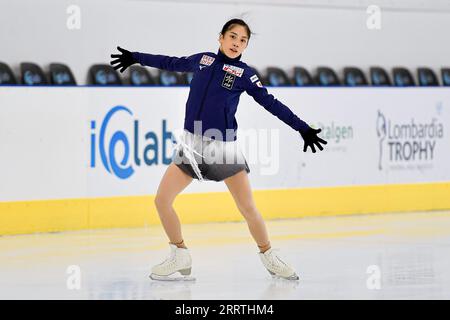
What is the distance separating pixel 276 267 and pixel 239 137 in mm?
4750

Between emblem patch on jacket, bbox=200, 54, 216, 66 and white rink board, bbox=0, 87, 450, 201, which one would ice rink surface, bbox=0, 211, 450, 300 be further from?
emblem patch on jacket, bbox=200, 54, 216, 66

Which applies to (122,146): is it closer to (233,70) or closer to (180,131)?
(180,131)

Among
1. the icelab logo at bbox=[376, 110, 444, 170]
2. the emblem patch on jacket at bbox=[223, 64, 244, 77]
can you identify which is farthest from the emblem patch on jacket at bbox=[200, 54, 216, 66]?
the icelab logo at bbox=[376, 110, 444, 170]

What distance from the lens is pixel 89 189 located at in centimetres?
1201

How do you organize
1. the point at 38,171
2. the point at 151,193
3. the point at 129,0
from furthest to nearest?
the point at 129,0, the point at 151,193, the point at 38,171

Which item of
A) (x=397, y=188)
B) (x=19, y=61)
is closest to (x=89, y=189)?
(x=19, y=61)

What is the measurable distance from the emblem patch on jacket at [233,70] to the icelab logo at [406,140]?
6.25 metres

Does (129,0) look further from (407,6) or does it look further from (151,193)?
(407,6)

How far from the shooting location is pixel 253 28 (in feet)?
49.5

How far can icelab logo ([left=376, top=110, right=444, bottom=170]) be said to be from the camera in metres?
14.1

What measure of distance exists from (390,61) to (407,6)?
84cm
